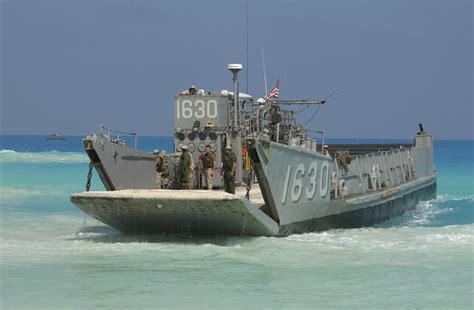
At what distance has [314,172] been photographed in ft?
56.2

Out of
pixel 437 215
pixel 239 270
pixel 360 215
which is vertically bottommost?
pixel 239 270

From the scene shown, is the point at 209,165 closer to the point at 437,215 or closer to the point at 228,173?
the point at 228,173

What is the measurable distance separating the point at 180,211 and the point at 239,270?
1953 mm

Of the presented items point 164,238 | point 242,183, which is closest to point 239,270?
point 164,238

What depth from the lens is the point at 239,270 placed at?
13984mm

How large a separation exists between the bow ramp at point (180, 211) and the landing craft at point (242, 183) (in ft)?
0.06

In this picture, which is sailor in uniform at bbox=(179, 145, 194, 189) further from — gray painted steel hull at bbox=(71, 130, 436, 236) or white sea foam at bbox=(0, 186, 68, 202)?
white sea foam at bbox=(0, 186, 68, 202)

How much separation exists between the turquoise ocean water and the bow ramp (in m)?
0.25

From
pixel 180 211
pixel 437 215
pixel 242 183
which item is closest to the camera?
pixel 180 211

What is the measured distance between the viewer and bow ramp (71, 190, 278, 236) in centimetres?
1491

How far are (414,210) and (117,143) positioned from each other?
12.0m

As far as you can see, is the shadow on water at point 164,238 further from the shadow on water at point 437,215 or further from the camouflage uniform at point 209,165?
the shadow on water at point 437,215

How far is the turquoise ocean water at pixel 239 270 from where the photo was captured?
12039mm

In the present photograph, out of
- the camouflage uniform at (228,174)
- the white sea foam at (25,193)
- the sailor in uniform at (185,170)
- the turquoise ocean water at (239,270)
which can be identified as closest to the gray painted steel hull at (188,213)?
the turquoise ocean water at (239,270)
